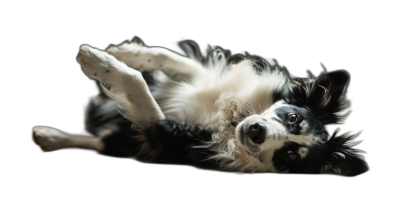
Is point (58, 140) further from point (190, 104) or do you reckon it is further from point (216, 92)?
point (216, 92)

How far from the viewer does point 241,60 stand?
2.77 meters

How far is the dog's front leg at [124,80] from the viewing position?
233cm

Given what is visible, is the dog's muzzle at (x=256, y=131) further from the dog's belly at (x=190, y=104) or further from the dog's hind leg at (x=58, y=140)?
the dog's hind leg at (x=58, y=140)

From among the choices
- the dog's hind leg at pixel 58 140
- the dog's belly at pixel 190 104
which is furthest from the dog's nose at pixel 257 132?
the dog's hind leg at pixel 58 140

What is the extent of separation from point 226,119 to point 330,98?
0.73 m

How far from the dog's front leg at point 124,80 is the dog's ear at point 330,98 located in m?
1.09

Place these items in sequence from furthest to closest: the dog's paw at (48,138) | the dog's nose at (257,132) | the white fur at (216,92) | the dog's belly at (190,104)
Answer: the dog's paw at (48,138) → the dog's belly at (190,104) → the white fur at (216,92) → the dog's nose at (257,132)

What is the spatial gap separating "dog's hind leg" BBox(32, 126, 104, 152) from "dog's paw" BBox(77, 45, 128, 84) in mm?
611

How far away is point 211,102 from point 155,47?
66 cm

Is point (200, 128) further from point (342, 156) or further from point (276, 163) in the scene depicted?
point (342, 156)

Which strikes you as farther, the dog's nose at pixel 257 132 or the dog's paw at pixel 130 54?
the dog's paw at pixel 130 54

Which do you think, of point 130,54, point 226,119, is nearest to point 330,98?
point 226,119

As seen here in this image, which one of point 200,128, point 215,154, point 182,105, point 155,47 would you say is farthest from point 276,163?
point 155,47

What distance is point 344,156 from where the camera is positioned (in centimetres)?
234
